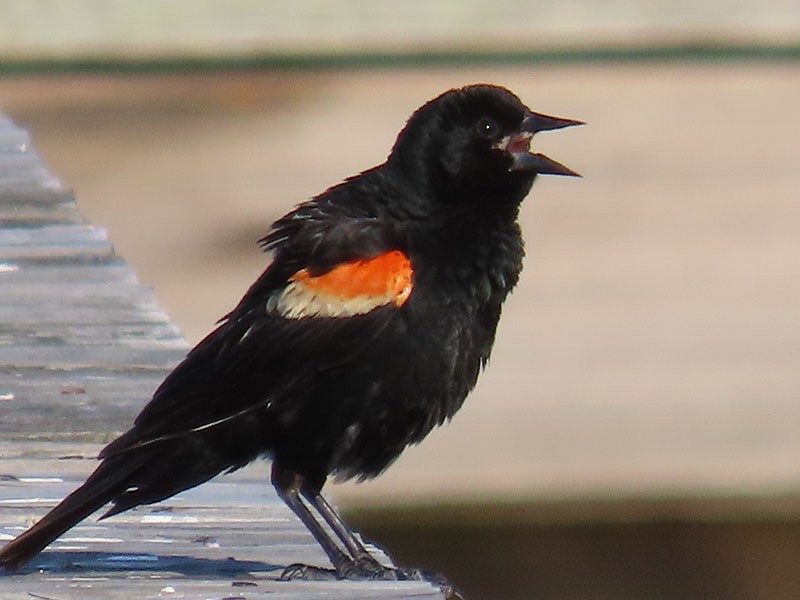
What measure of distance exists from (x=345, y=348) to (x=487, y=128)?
1.88 ft

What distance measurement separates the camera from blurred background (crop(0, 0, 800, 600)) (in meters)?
5.21

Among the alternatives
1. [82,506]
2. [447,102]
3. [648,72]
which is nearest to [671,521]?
[648,72]

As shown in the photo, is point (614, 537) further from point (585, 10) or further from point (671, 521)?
point (585, 10)

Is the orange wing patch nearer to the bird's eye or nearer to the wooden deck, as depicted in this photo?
the wooden deck

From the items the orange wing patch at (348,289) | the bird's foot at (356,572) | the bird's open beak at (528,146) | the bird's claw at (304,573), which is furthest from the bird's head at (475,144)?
the bird's claw at (304,573)

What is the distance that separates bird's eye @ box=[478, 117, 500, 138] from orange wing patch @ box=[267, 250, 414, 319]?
0.39m

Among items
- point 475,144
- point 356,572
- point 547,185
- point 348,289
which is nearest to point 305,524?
point 356,572

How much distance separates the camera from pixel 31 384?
320cm

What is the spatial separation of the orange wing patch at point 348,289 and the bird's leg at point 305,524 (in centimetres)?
25

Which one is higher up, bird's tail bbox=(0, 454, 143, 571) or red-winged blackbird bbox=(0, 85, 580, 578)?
red-winged blackbird bbox=(0, 85, 580, 578)

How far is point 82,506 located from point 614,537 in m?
2.96

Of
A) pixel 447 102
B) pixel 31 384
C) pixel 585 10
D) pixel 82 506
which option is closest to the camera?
pixel 82 506

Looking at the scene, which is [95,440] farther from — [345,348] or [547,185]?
[547,185]

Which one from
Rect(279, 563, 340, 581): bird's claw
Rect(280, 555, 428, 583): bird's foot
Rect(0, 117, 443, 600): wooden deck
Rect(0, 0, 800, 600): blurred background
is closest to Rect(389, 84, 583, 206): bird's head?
Rect(0, 117, 443, 600): wooden deck
